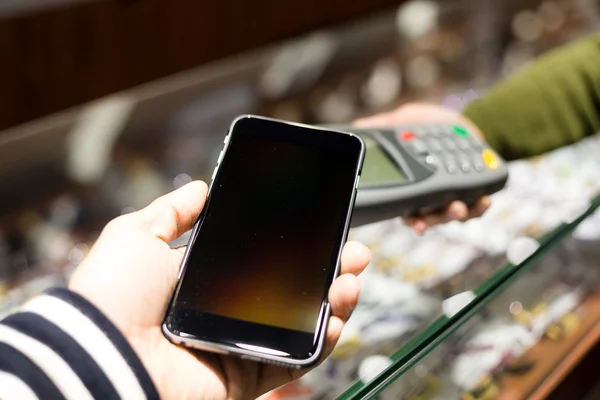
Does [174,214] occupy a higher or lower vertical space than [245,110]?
higher

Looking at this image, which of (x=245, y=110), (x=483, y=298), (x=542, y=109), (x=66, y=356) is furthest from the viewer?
(x=245, y=110)

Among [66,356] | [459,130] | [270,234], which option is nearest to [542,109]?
[459,130]

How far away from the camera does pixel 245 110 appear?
845mm

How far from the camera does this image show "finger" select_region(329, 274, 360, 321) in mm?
393

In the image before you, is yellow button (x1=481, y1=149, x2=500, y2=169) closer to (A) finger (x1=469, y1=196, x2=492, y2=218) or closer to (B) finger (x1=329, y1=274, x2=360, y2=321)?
(A) finger (x1=469, y1=196, x2=492, y2=218)

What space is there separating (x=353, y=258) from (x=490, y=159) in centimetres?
20

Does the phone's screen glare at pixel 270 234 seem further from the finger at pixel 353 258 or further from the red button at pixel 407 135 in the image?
the red button at pixel 407 135

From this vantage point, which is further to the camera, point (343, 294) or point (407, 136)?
point (407, 136)

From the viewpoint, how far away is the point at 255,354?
38 centimetres

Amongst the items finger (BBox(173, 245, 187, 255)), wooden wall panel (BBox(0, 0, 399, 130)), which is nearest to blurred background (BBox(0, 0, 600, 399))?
wooden wall panel (BBox(0, 0, 399, 130))

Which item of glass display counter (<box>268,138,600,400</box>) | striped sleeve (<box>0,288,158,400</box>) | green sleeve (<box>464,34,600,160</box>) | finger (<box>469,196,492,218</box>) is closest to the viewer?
striped sleeve (<box>0,288,158,400</box>)

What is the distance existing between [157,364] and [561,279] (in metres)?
0.48

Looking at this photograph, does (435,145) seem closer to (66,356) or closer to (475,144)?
(475,144)

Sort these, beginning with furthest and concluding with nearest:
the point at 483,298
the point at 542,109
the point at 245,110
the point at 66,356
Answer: the point at 245,110 < the point at 542,109 < the point at 483,298 < the point at 66,356
